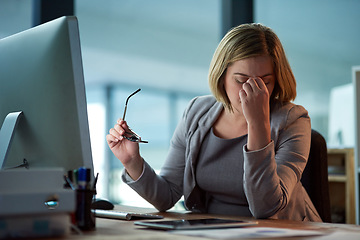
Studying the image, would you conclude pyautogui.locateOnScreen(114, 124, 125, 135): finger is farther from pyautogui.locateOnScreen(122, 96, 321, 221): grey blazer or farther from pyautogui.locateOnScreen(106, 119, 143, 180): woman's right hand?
pyautogui.locateOnScreen(122, 96, 321, 221): grey blazer

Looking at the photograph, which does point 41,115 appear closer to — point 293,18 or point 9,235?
point 9,235

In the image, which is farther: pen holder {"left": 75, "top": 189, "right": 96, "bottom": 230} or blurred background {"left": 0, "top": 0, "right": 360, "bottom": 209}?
blurred background {"left": 0, "top": 0, "right": 360, "bottom": 209}

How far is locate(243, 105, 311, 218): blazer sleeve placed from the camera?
3.81 ft

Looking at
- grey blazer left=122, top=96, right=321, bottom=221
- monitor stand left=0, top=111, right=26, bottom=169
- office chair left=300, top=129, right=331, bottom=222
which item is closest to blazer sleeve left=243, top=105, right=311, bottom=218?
grey blazer left=122, top=96, right=321, bottom=221

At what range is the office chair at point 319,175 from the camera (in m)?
1.50

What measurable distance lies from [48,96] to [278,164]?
28.8 inches

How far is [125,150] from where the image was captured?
1.30 metres

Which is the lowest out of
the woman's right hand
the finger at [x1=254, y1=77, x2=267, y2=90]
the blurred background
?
the woman's right hand

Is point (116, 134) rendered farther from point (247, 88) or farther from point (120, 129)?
point (247, 88)

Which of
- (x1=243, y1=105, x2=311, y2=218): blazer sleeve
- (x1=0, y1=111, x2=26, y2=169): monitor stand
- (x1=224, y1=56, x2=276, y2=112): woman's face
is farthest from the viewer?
(x1=224, y1=56, x2=276, y2=112): woman's face

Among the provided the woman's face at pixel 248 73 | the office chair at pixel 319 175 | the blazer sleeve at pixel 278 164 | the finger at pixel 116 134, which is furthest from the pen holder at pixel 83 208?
the office chair at pixel 319 175

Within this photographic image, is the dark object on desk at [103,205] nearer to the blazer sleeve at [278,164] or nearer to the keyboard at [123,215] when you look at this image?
the keyboard at [123,215]

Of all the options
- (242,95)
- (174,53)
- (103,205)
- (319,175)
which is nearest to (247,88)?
(242,95)

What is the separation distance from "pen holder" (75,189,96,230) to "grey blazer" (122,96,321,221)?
0.47 metres
